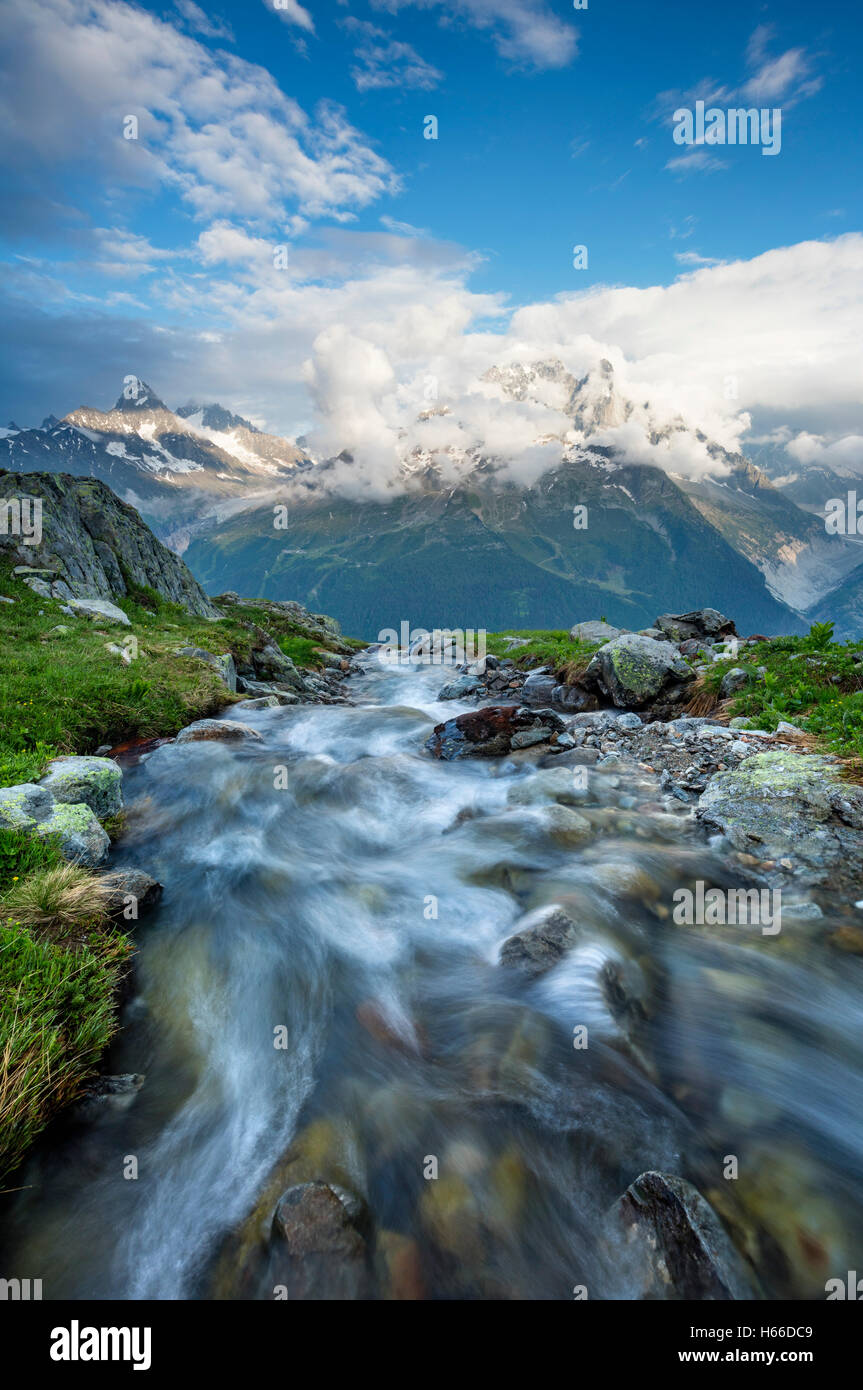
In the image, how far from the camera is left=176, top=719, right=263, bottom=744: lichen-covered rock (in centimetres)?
1443

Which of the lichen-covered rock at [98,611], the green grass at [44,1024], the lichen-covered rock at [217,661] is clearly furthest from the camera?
the lichen-covered rock at [98,611]

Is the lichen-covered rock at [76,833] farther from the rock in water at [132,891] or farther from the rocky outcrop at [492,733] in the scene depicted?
the rocky outcrop at [492,733]

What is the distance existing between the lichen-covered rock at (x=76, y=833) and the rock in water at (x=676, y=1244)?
758 centimetres

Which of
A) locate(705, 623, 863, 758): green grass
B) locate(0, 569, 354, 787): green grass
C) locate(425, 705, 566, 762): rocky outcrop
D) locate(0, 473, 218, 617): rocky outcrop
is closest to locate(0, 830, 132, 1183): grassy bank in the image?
locate(0, 569, 354, 787): green grass

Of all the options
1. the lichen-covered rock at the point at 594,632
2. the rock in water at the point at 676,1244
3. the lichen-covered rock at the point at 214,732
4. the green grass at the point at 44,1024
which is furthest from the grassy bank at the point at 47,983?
the lichen-covered rock at the point at 594,632

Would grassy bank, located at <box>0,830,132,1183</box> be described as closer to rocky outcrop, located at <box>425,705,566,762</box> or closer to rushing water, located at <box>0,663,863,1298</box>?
rushing water, located at <box>0,663,863,1298</box>

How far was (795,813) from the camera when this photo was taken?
9.25 meters

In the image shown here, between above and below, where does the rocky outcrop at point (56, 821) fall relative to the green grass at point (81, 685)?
below

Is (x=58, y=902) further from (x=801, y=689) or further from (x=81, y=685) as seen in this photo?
(x=801, y=689)

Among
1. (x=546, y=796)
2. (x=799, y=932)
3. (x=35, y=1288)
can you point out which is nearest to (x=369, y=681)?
(x=546, y=796)

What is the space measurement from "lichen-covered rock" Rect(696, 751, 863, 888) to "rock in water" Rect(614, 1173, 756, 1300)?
5.57 metres

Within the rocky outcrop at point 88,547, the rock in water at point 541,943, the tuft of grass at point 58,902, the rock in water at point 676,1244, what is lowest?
the rock in water at point 676,1244

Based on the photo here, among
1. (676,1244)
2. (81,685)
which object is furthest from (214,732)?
(676,1244)

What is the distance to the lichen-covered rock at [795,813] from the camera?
8.51 metres
